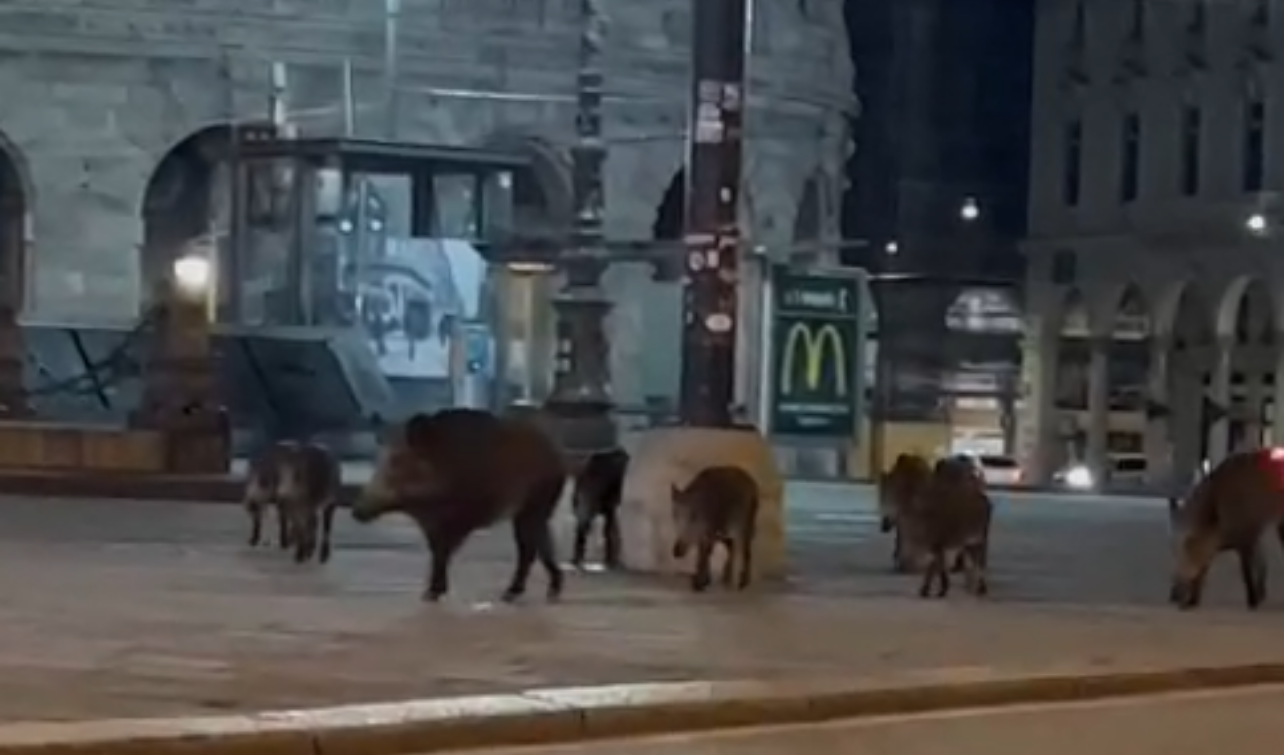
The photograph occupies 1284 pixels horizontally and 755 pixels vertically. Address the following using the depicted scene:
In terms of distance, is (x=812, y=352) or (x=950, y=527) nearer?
(x=950, y=527)

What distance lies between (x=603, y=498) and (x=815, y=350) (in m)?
9.21

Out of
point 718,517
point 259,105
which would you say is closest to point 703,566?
point 718,517

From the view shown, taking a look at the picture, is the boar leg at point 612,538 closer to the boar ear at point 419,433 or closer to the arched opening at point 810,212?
the boar ear at point 419,433

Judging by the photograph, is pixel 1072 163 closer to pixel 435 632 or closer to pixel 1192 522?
pixel 1192 522

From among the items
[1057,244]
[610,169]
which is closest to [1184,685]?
[610,169]

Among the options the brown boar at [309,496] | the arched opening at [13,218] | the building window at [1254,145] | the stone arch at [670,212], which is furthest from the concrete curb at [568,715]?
the building window at [1254,145]

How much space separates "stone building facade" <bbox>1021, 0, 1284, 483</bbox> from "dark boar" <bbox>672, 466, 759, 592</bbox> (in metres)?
38.8

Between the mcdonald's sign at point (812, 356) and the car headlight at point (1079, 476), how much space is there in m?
28.0

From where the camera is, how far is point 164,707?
1055 cm

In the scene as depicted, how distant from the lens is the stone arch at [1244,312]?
5712cm

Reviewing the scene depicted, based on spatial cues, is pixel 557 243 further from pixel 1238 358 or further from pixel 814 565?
pixel 1238 358

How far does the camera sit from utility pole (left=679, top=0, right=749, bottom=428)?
18.2 meters

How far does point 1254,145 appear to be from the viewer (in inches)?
2272

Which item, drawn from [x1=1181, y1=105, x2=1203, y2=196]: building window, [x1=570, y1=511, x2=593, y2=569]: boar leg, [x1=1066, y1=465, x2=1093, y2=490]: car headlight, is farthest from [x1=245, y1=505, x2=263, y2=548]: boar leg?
[x1=1181, y1=105, x2=1203, y2=196]: building window
